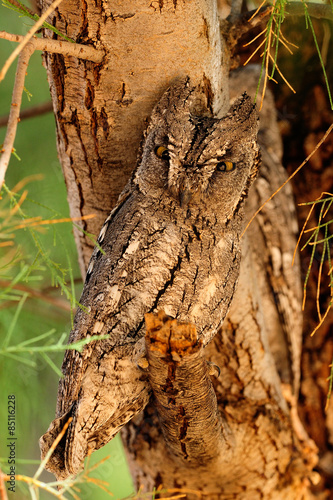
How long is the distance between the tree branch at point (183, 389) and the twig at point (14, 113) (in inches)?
20.3

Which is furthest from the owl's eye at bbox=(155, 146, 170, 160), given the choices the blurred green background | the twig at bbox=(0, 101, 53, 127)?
the twig at bbox=(0, 101, 53, 127)

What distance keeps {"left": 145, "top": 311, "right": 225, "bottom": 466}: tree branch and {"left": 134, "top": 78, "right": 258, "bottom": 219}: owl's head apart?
526mm

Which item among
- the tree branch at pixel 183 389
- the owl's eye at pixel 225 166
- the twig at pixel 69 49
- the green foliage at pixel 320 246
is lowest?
the tree branch at pixel 183 389

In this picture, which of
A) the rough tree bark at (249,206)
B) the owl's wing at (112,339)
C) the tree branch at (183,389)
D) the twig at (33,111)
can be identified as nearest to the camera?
the tree branch at (183,389)

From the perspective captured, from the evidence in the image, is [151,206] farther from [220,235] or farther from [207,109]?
[207,109]

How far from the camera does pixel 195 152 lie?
153cm

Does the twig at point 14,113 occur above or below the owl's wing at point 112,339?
above

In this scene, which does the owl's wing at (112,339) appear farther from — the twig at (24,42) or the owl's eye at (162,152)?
the twig at (24,42)

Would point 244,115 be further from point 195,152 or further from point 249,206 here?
point 249,206

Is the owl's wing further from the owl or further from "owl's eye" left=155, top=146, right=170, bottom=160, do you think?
A: "owl's eye" left=155, top=146, right=170, bottom=160

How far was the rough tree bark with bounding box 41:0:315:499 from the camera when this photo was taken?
1.54m

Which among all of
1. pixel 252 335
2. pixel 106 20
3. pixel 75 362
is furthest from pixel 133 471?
pixel 106 20

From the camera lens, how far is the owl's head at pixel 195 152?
5.06 ft

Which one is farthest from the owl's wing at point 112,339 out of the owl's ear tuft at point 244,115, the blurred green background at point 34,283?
the blurred green background at point 34,283
